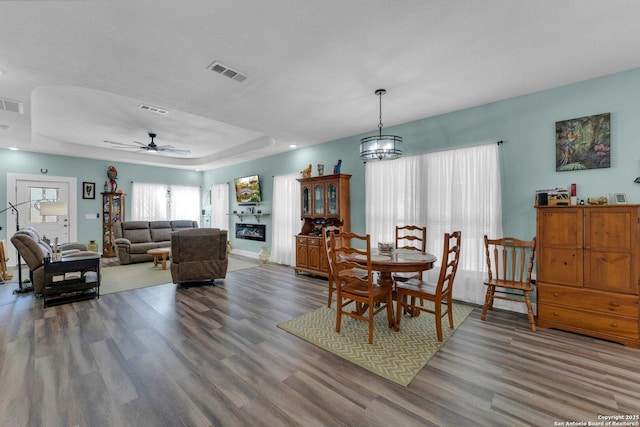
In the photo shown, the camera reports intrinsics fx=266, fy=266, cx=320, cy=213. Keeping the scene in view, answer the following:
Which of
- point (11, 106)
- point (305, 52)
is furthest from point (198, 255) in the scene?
point (305, 52)

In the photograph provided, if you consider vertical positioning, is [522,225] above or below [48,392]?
above

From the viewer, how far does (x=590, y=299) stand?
278 cm

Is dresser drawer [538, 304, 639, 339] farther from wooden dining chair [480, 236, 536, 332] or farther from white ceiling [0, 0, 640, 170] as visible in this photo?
white ceiling [0, 0, 640, 170]

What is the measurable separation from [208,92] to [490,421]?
409cm

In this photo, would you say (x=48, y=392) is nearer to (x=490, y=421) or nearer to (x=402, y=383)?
(x=402, y=383)

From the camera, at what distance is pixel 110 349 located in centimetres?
257

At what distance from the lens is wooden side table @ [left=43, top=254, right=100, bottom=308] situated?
3746mm

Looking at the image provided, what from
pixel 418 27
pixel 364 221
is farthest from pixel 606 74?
pixel 364 221

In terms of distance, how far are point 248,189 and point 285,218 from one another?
1.71 m

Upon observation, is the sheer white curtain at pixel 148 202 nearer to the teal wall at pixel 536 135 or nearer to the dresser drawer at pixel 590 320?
the teal wall at pixel 536 135

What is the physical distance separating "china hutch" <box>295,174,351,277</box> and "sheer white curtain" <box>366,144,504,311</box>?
2.41 ft

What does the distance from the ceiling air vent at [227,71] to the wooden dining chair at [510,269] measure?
355cm

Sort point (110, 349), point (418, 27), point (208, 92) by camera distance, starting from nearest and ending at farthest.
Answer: point (418, 27) < point (110, 349) < point (208, 92)

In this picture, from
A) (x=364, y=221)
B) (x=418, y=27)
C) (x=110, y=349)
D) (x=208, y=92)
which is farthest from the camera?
(x=364, y=221)
